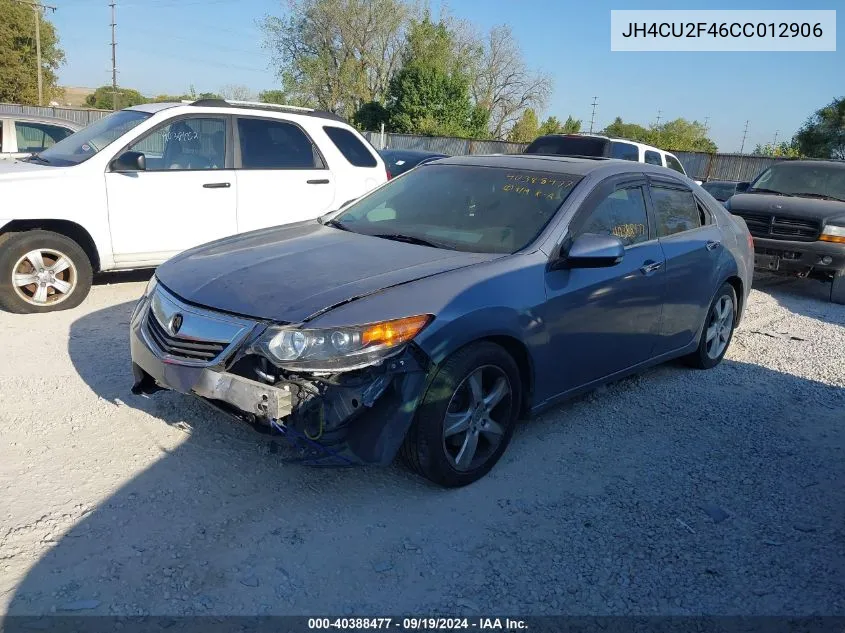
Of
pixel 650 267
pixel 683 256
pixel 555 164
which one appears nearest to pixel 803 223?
pixel 683 256

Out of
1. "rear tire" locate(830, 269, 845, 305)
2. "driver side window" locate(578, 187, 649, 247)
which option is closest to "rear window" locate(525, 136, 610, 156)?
"rear tire" locate(830, 269, 845, 305)

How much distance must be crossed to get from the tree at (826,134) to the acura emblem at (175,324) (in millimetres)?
35359

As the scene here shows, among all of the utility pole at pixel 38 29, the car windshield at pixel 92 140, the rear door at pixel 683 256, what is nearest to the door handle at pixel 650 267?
the rear door at pixel 683 256

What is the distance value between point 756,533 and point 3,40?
58.4 meters

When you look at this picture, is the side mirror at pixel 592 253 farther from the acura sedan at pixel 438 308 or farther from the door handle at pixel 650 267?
the door handle at pixel 650 267

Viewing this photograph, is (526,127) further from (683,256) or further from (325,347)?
(325,347)

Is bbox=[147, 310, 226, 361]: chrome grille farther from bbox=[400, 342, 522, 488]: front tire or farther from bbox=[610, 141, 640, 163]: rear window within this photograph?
bbox=[610, 141, 640, 163]: rear window

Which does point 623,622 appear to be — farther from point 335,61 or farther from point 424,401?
point 335,61

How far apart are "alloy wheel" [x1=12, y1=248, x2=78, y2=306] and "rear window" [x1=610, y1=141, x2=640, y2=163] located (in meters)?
8.31

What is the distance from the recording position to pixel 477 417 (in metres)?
3.62

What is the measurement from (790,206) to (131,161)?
8150 millimetres

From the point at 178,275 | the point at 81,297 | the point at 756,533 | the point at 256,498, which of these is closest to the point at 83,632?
the point at 256,498

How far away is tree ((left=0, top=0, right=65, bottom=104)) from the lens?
48688 millimetres

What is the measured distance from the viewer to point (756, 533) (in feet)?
11.4
